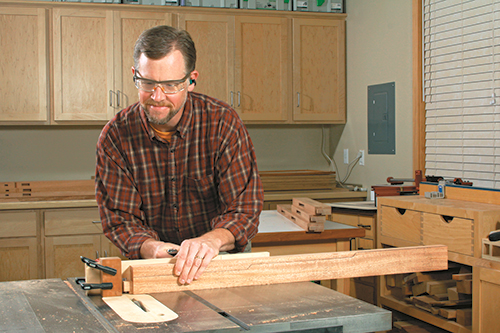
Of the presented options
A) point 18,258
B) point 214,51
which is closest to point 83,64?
point 214,51

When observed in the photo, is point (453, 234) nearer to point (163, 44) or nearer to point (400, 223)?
point (400, 223)

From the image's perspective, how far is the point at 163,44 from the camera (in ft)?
4.60

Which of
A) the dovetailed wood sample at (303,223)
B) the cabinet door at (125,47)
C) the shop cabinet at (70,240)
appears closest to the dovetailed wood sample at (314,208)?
the dovetailed wood sample at (303,223)

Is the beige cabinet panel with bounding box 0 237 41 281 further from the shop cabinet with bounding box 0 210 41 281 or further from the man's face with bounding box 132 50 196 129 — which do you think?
the man's face with bounding box 132 50 196 129

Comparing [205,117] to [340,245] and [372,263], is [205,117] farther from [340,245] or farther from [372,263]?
[340,245]

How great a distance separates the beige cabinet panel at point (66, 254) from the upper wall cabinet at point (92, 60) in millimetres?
884

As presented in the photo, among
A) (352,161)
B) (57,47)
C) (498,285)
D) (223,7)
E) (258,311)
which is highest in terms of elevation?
(223,7)

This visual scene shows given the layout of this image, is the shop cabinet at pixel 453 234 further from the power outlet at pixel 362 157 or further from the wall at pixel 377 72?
the power outlet at pixel 362 157

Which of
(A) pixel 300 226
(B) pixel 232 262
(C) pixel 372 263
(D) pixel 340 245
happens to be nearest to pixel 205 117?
(B) pixel 232 262

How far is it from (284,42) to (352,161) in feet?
3.62

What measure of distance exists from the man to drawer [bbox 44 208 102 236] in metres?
1.83

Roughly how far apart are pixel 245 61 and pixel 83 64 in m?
1.22

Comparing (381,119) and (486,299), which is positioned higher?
(381,119)

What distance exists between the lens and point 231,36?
378cm
